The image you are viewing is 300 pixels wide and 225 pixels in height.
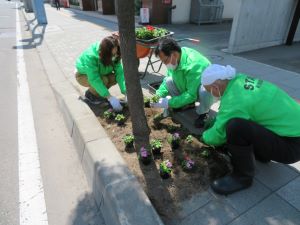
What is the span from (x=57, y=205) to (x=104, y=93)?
67.5 inches

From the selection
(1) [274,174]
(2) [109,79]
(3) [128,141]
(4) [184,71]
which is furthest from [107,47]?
(1) [274,174]

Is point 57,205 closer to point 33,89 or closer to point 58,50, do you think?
point 33,89

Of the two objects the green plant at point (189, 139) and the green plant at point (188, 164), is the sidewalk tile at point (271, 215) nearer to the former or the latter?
the green plant at point (188, 164)

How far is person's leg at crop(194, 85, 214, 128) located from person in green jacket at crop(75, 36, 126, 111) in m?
1.16

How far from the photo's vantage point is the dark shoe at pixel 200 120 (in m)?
3.44

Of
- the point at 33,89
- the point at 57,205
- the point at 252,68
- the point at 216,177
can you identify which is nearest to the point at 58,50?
the point at 33,89

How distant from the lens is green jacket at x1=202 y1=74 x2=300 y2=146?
2.04 metres

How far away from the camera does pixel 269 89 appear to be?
208 centimetres

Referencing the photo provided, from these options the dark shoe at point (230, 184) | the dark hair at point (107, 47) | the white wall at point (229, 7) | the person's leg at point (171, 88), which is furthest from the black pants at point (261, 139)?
the white wall at point (229, 7)

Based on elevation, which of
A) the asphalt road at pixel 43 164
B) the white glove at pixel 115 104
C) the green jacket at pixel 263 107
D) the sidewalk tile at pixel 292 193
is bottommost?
the asphalt road at pixel 43 164

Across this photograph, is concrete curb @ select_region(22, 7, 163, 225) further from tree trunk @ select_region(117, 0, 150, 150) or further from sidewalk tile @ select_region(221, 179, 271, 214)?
sidewalk tile @ select_region(221, 179, 271, 214)

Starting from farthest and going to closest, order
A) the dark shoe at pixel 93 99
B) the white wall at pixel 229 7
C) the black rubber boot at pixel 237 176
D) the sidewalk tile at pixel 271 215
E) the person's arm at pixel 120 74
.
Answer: the white wall at pixel 229 7 → the dark shoe at pixel 93 99 → the person's arm at pixel 120 74 → the black rubber boot at pixel 237 176 → the sidewalk tile at pixel 271 215

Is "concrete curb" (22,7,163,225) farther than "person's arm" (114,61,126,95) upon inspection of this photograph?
No

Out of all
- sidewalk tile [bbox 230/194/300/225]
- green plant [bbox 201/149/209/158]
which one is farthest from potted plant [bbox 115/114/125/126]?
sidewalk tile [bbox 230/194/300/225]
